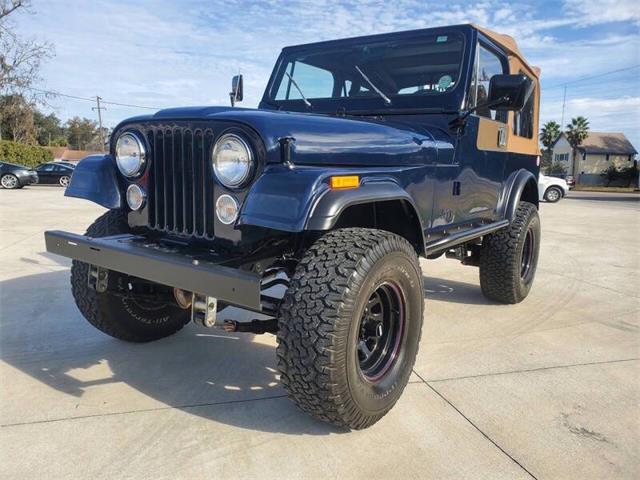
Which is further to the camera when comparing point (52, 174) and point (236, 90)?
point (52, 174)

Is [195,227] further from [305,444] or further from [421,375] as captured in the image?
[421,375]

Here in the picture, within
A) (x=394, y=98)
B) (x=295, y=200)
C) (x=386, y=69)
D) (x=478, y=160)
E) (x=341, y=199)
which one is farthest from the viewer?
(x=478, y=160)

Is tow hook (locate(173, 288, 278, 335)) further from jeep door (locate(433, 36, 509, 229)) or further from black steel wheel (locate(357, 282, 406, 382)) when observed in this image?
jeep door (locate(433, 36, 509, 229))

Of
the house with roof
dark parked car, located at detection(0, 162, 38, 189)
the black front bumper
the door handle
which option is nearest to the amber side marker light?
the black front bumper

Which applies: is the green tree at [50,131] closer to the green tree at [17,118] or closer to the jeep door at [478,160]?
the green tree at [17,118]

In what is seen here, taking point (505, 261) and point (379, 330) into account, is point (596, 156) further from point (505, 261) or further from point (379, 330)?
point (379, 330)

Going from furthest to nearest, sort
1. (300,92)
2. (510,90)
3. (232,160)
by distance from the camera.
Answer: (300,92) < (510,90) < (232,160)

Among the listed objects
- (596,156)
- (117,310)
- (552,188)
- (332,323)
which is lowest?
(117,310)

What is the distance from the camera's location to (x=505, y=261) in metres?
4.42

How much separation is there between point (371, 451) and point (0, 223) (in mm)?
9192

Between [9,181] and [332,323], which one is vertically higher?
[9,181]

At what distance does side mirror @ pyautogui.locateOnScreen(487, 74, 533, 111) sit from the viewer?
307 cm

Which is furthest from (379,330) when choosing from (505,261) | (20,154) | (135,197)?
(20,154)

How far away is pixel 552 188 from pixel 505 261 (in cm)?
1720
